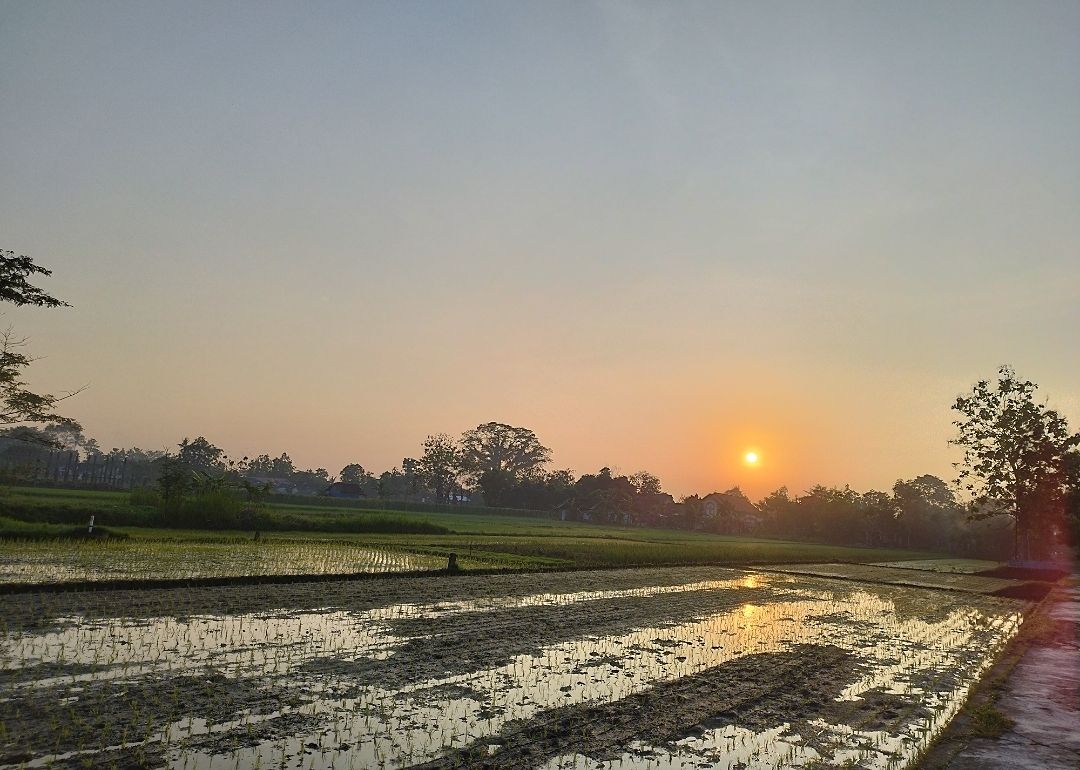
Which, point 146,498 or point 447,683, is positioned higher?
point 146,498

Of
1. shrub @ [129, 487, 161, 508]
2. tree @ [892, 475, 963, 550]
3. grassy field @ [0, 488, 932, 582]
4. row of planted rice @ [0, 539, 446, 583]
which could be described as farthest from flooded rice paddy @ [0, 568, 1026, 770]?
tree @ [892, 475, 963, 550]

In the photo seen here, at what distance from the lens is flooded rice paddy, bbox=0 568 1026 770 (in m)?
6.31

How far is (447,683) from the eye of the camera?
8.65m

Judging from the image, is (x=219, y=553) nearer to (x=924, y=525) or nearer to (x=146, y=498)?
(x=146, y=498)

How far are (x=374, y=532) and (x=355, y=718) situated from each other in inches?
1413

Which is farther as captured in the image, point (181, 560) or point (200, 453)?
point (200, 453)

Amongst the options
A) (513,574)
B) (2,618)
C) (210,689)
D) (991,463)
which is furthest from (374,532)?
(991,463)

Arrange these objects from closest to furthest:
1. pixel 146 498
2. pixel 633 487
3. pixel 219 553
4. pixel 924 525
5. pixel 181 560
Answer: pixel 181 560, pixel 219 553, pixel 146 498, pixel 924 525, pixel 633 487

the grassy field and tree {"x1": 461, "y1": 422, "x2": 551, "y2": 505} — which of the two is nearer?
the grassy field

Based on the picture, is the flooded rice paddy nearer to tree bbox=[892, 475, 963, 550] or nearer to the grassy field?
the grassy field

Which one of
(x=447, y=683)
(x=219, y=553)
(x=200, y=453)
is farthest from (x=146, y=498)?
(x=200, y=453)

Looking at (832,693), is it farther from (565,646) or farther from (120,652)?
(120,652)

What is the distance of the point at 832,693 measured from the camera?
948cm

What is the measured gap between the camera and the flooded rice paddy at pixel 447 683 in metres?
6.31
